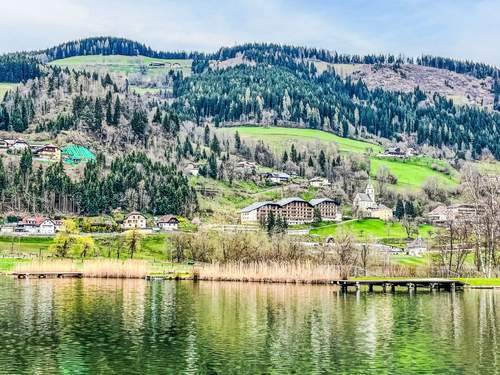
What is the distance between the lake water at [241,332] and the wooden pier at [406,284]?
1141 centimetres

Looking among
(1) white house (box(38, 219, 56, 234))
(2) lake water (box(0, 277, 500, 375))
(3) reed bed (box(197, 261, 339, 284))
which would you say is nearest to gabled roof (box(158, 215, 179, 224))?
(1) white house (box(38, 219, 56, 234))

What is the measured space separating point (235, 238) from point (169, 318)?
6940 centimetres

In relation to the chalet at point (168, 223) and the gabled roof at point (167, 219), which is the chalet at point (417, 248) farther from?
the gabled roof at point (167, 219)

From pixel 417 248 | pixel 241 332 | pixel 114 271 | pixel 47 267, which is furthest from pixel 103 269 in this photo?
pixel 417 248

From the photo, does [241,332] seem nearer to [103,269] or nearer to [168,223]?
[103,269]

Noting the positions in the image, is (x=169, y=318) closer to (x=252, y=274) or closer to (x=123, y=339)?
(x=123, y=339)

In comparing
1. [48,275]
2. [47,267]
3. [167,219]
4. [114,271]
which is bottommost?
[48,275]

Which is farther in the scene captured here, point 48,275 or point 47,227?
point 47,227

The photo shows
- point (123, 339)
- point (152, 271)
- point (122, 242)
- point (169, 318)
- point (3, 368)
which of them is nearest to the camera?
point (3, 368)

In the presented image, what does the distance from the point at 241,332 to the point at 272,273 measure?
166 feet

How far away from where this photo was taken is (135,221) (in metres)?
194

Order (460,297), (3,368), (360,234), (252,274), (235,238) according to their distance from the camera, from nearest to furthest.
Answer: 1. (3,368)
2. (460,297)
3. (252,274)
4. (235,238)
5. (360,234)

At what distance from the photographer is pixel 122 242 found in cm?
16362

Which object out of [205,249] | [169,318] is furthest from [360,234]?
[169,318]
